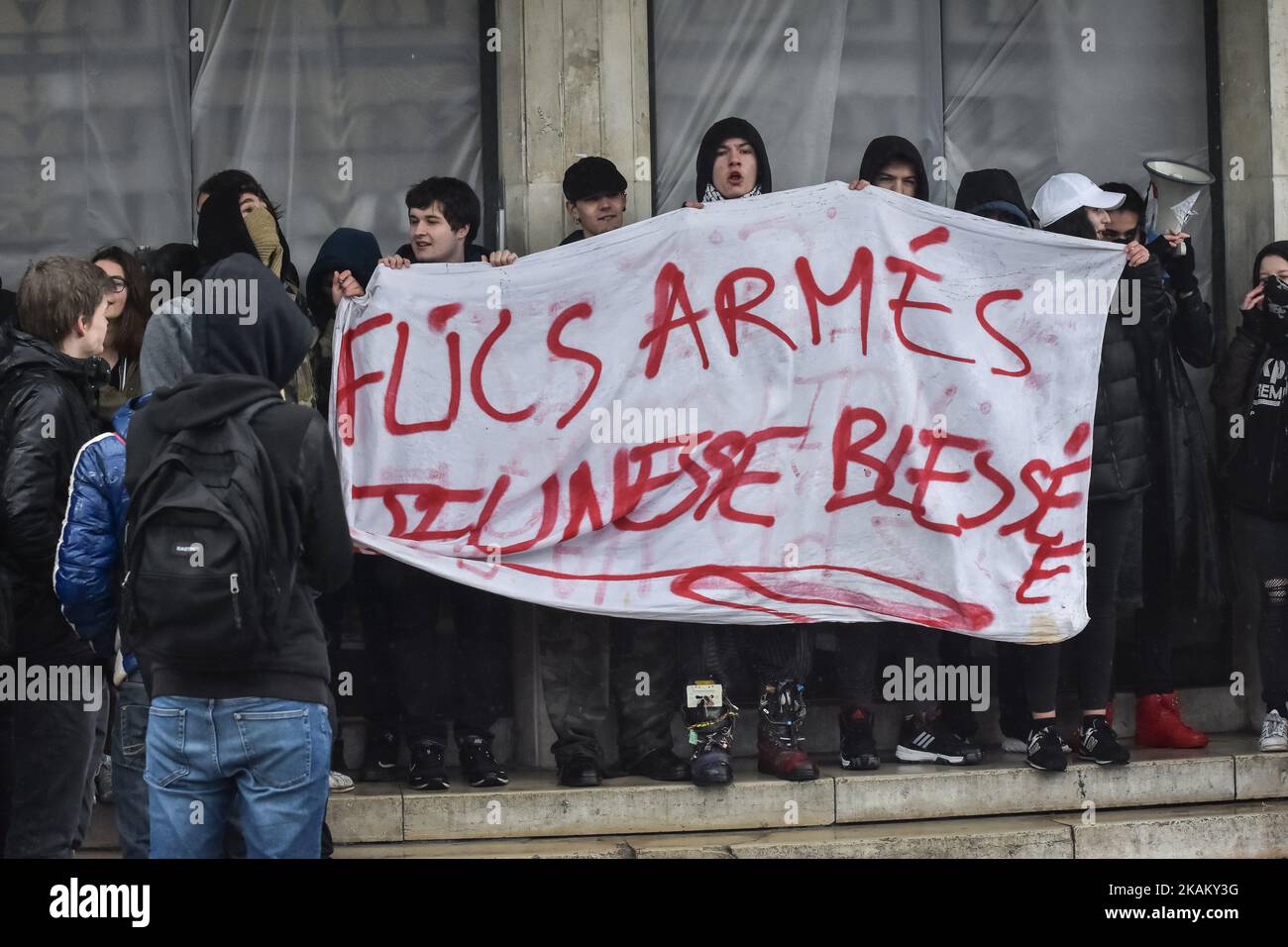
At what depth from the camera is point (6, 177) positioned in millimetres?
7145

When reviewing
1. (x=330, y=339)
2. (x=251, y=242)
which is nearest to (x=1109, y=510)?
(x=330, y=339)

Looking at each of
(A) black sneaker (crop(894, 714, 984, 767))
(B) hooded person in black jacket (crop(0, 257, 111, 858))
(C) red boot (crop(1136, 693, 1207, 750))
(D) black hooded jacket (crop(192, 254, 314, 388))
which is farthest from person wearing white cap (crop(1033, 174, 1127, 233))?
(B) hooded person in black jacket (crop(0, 257, 111, 858))

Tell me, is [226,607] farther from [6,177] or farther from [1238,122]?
[1238,122]

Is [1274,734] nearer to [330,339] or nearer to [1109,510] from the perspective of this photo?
[1109,510]

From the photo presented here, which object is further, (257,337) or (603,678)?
(603,678)

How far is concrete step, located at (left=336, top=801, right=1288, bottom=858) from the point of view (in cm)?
593

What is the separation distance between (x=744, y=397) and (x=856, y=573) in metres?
0.78

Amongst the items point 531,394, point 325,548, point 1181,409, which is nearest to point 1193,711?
point 1181,409

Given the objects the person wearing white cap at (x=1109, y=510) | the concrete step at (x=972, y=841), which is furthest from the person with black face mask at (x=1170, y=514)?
the concrete step at (x=972, y=841)

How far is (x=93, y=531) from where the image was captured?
13.9 feet

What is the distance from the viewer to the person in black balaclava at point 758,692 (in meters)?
6.21

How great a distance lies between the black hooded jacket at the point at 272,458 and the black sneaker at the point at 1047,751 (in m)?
3.33

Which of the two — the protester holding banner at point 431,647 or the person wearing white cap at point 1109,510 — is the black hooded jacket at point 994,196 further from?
the protester holding banner at point 431,647

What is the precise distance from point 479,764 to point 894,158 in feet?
9.50
